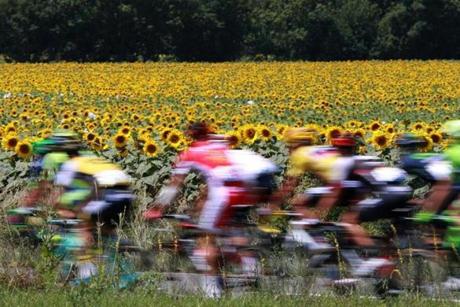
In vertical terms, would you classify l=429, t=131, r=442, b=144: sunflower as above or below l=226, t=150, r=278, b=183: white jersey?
below

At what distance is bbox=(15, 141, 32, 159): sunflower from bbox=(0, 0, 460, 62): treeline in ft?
147

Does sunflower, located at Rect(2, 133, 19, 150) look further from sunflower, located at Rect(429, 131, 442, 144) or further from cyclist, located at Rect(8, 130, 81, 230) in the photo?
sunflower, located at Rect(429, 131, 442, 144)

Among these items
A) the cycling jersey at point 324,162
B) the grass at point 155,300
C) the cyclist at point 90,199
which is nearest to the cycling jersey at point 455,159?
the cycling jersey at point 324,162

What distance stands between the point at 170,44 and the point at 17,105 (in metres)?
38.9

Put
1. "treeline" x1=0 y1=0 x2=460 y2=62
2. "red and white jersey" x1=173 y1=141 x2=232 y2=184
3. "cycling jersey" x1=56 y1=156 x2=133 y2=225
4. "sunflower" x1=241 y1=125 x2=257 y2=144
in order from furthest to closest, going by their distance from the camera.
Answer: "treeline" x1=0 y1=0 x2=460 y2=62 < "sunflower" x1=241 y1=125 x2=257 y2=144 < "red and white jersey" x1=173 y1=141 x2=232 y2=184 < "cycling jersey" x1=56 y1=156 x2=133 y2=225

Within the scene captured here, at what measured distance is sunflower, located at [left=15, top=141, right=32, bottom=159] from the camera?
11.4m

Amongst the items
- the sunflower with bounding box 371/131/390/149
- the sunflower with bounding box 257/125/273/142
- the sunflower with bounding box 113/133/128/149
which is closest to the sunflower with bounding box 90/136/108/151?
the sunflower with bounding box 113/133/128/149

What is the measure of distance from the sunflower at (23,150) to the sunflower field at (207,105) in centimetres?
1

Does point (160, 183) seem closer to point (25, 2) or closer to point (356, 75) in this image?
point (356, 75)

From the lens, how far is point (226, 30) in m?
60.7

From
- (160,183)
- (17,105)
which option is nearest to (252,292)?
(160,183)

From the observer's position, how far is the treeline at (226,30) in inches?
2202

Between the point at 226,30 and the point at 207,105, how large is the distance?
38.9 m

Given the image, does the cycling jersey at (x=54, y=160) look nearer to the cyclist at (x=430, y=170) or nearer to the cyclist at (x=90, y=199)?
the cyclist at (x=90, y=199)
